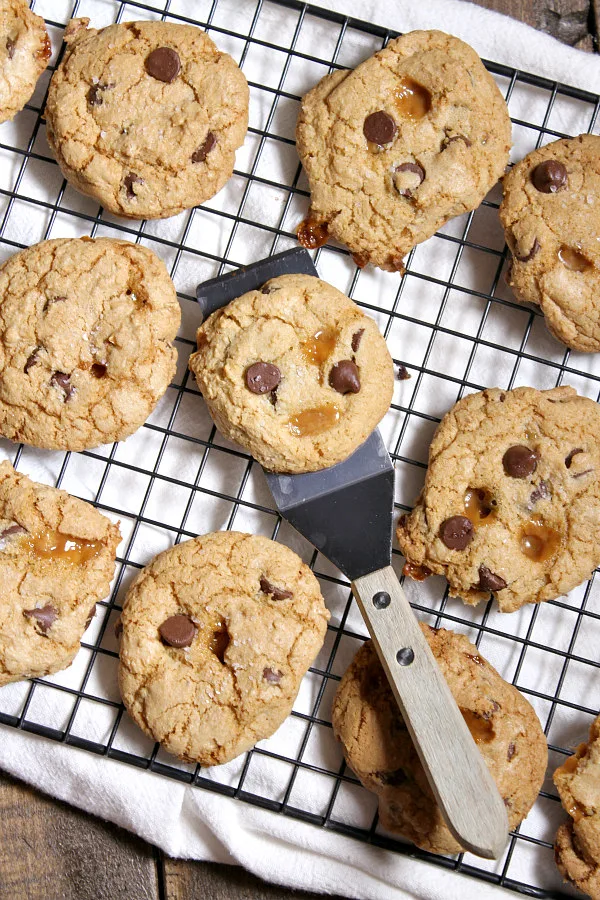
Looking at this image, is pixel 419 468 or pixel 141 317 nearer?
pixel 141 317

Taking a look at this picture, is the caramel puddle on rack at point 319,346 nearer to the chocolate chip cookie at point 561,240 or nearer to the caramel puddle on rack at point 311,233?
the caramel puddle on rack at point 311,233

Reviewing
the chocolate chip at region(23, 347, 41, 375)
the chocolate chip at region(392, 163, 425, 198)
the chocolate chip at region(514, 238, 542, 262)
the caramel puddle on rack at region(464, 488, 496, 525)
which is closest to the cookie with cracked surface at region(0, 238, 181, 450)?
the chocolate chip at region(23, 347, 41, 375)

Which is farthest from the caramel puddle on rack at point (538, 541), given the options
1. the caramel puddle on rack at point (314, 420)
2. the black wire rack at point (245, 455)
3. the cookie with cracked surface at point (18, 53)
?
the cookie with cracked surface at point (18, 53)

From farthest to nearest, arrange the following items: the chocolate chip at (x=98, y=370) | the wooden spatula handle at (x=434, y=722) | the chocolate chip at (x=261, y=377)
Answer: the chocolate chip at (x=98, y=370) → the chocolate chip at (x=261, y=377) → the wooden spatula handle at (x=434, y=722)

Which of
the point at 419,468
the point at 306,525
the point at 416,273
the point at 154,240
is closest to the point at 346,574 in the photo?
the point at 306,525

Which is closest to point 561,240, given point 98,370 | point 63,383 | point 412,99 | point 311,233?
point 412,99

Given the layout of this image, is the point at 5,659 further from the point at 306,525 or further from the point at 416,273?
the point at 416,273

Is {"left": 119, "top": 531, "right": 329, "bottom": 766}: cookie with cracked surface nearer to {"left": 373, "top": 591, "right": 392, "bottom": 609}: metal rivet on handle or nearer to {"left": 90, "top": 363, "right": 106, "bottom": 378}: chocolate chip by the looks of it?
{"left": 373, "top": 591, "right": 392, "bottom": 609}: metal rivet on handle
